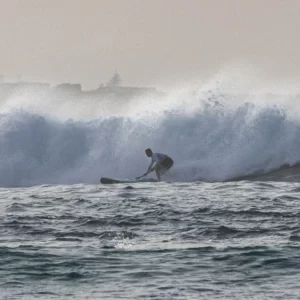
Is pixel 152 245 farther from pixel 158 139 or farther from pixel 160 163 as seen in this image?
pixel 158 139

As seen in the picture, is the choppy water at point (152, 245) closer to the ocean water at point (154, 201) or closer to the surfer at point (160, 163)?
the ocean water at point (154, 201)

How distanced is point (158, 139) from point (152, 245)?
21.4 meters

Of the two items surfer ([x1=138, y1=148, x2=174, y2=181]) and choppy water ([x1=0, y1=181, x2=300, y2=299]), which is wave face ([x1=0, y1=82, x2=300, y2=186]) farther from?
choppy water ([x1=0, y1=181, x2=300, y2=299])

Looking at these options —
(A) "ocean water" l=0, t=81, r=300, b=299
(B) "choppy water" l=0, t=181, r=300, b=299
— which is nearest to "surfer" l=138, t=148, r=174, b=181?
(A) "ocean water" l=0, t=81, r=300, b=299

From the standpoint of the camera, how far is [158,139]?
37094mm

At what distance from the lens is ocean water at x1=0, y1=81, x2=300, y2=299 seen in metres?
13.0

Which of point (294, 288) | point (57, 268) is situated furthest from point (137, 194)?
point (294, 288)

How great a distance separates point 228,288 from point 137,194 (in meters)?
12.3

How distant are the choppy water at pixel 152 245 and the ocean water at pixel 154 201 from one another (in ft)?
0.09

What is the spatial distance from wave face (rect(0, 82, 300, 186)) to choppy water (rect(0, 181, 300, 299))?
9788 mm

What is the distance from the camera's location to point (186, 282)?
1270 centimetres

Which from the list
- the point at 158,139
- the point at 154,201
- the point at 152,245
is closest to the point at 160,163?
the point at 158,139

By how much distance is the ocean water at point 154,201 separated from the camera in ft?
42.5

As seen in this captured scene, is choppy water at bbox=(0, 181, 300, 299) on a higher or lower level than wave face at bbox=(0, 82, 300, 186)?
lower
